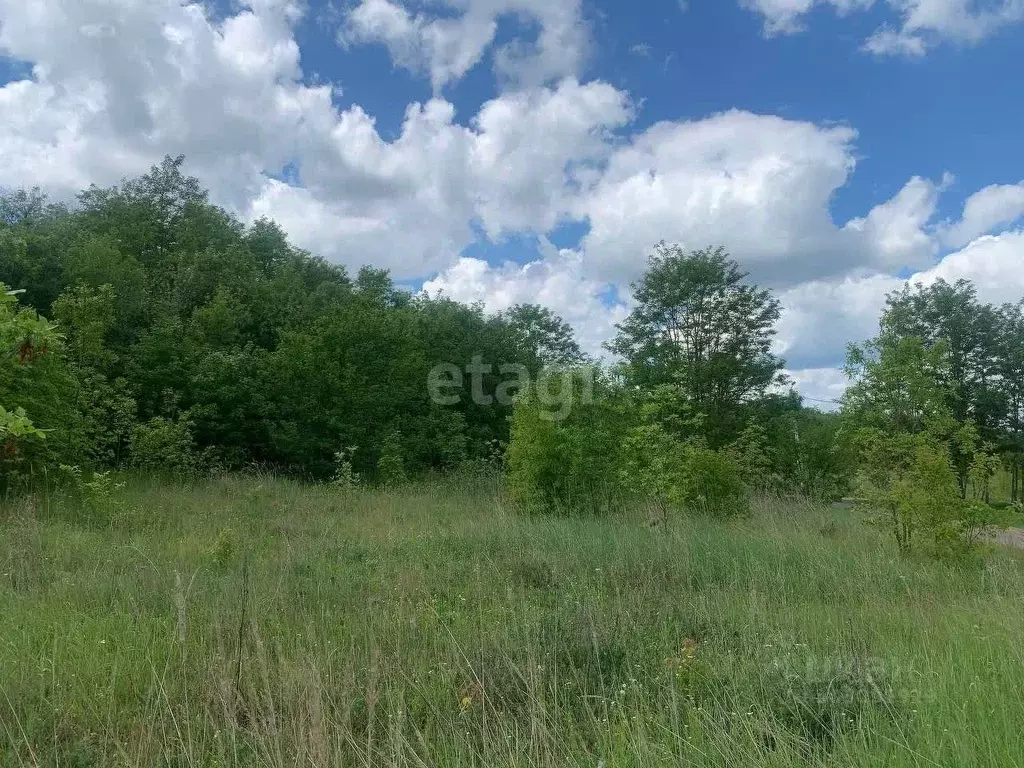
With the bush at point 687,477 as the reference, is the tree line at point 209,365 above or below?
above

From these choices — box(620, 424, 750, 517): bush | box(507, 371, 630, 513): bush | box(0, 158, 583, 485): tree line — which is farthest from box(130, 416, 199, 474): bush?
box(620, 424, 750, 517): bush

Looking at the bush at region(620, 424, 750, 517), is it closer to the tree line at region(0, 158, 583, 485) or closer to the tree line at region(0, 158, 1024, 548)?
the tree line at region(0, 158, 1024, 548)

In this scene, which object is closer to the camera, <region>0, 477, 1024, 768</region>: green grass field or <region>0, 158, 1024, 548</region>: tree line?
<region>0, 477, 1024, 768</region>: green grass field

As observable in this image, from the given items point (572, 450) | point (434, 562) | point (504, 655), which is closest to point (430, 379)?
point (572, 450)

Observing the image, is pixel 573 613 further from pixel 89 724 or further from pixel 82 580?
pixel 82 580

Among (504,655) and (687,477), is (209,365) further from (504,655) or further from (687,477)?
(504,655)

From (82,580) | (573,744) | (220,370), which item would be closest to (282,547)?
(82,580)

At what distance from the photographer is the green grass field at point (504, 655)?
3.12m

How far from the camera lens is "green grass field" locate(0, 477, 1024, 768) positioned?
3.12 metres

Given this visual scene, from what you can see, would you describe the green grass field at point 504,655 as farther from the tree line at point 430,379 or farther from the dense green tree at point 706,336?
the dense green tree at point 706,336

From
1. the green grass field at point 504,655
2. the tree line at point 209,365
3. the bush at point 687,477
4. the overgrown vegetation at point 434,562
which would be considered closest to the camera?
the green grass field at point 504,655

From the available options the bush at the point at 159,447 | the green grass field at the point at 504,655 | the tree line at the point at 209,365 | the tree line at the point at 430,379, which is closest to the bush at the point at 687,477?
the tree line at the point at 430,379

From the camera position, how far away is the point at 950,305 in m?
26.2

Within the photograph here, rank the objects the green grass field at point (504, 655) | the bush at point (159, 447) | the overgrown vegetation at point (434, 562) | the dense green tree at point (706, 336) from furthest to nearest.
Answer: the dense green tree at point (706, 336) < the bush at point (159, 447) < the overgrown vegetation at point (434, 562) < the green grass field at point (504, 655)
